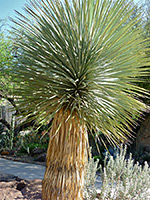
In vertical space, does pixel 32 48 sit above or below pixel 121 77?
above

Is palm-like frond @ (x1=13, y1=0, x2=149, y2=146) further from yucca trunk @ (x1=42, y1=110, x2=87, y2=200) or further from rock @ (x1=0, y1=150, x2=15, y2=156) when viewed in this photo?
rock @ (x1=0, y1=150, x2=15, y2=156)

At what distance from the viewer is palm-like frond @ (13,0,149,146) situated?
7.34ft

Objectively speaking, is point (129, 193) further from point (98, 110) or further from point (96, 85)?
point (96, 85)

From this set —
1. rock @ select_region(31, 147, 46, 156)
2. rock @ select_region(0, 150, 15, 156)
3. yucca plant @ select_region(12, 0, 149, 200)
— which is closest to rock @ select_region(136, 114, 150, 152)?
rock @ select_region(31, 147, 46, 156)

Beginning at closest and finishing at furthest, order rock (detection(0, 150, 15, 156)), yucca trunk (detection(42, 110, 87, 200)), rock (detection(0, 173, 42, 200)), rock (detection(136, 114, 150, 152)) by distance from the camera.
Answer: yucca trunk (detection(42, 110, 87, 200)), rock (detection(0, 173, 42, 200)), rock (detection(136, 114, 150, 152)), rock (detection(0, 150, 15, 156))

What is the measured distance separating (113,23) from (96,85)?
2.35 ft

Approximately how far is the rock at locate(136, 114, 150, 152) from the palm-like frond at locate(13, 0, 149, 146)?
5099mm

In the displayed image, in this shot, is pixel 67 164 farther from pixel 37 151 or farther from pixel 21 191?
pixel 37 151

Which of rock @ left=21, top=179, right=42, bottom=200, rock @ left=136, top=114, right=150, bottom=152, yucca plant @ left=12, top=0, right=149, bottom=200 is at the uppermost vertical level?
yucca plant @ left=12, top=0, right=149, bottom=200

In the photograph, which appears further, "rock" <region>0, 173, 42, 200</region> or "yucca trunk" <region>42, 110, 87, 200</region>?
"rock" <region>0, 173, 42, 200</region>

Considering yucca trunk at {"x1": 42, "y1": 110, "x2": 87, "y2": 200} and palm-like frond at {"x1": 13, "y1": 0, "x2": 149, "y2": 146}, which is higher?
palm-like frond at {"x1": 13, "y1": 0, "x2": 149, "y2": 146}

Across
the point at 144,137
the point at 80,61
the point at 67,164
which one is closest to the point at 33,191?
the point at 67,164

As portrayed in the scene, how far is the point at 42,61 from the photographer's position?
2.34m

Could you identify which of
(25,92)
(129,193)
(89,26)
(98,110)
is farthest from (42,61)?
(129,193)
